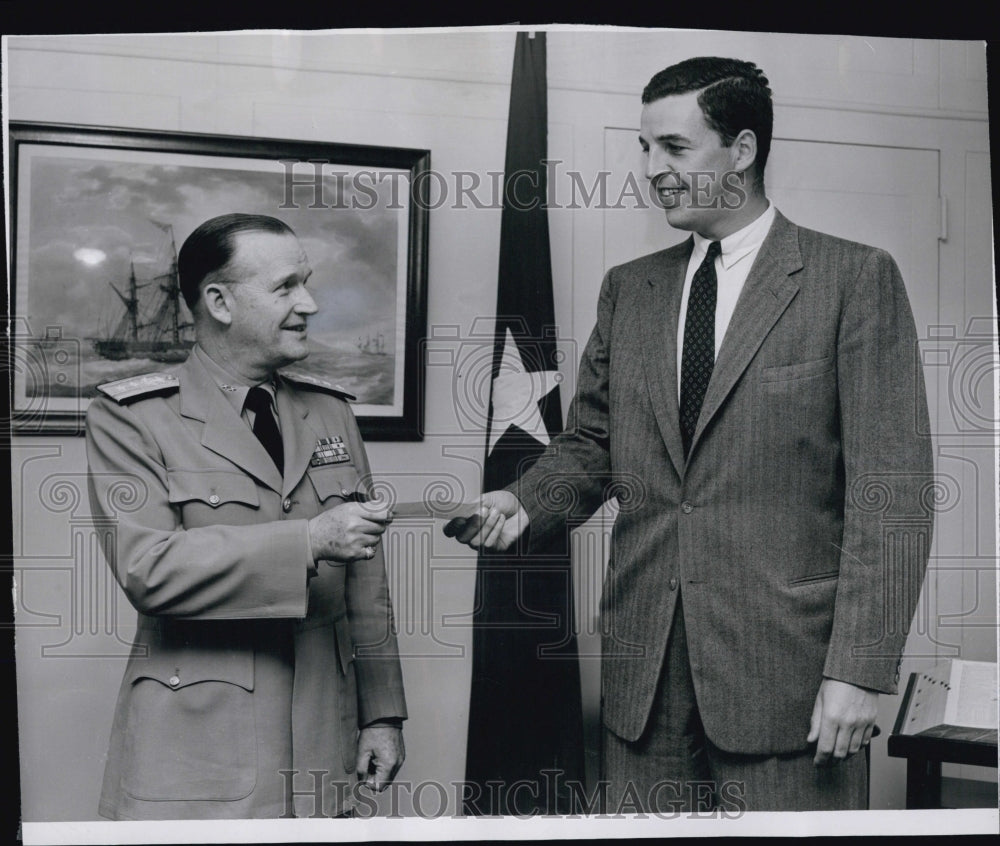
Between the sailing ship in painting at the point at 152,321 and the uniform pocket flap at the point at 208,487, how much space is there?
1.03 ft

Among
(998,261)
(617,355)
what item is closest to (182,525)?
(617,355)

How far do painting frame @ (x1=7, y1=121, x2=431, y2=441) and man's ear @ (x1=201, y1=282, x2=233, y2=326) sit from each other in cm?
11

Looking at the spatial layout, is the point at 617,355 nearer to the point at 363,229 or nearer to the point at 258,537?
the point at 363,229

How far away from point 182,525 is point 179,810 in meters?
0.63

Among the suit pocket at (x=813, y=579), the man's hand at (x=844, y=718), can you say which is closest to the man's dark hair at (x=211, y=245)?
the suit pocket at (x=813, y=579)

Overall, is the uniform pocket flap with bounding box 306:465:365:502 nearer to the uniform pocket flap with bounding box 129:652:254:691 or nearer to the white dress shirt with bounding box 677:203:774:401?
the uniform pocket flap with bounding box 129:652:254:691

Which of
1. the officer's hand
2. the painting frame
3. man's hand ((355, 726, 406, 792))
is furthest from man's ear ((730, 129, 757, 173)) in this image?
man's hand ((355, 726, 406, 792))

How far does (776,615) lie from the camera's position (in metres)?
2.27

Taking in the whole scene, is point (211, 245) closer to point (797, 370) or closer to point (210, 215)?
point (210, 215)

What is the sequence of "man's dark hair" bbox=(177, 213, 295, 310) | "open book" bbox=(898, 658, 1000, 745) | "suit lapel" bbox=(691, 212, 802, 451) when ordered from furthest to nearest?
"open book" bbox=(898, 658, 1000, 745) → "man's dark hair" bbox=(177, 213, 295, 310) → "suit lapel" bbox=(691, 212, 802, 451)

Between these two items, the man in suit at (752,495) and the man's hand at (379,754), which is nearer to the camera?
the man in suit at (752,495)

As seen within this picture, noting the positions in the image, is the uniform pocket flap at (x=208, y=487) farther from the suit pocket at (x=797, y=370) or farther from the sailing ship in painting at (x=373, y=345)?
the suit pocket at (x=797, y=370)

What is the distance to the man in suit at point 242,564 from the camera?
7.38ft

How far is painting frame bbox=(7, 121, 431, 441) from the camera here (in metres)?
2.46
